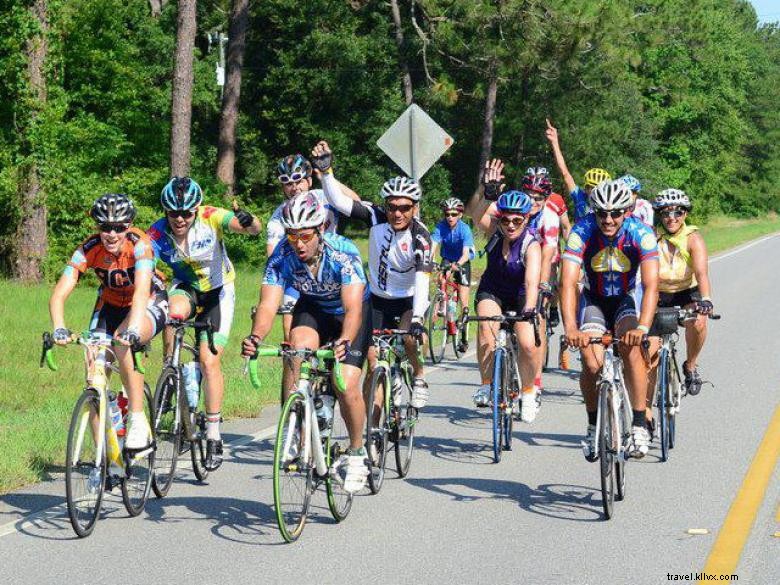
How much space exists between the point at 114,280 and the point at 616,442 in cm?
326

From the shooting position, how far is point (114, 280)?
8047 mm

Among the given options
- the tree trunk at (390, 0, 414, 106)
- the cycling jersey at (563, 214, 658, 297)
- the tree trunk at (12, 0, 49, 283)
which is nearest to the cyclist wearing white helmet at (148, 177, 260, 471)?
the cycling jersey at (563, 214, 658, 297)

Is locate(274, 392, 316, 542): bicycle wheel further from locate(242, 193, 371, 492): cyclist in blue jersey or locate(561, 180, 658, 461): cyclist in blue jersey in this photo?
locate(561, 180, 658, 461): cyclist in blue jersey

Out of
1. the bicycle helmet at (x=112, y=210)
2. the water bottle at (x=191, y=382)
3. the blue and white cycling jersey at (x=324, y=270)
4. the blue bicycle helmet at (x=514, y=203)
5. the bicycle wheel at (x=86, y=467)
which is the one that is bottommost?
the bicycle wheel at (x=86, y=467)

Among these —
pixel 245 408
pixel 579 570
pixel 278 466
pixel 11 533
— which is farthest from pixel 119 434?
pixel 245 408

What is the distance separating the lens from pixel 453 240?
15.9 m

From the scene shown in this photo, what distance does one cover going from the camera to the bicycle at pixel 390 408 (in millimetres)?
8352

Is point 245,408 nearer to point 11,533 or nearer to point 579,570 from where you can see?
point 11,533

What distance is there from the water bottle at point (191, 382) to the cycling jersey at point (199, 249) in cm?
63

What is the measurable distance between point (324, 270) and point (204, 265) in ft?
5.05

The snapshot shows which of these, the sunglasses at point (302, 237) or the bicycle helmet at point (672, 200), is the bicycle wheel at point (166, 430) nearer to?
the sunglasses at point (302, 237)

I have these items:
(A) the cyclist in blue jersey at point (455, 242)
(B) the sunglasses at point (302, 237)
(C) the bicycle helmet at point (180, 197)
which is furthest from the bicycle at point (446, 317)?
(B) the sunglasses at point (302, 237)

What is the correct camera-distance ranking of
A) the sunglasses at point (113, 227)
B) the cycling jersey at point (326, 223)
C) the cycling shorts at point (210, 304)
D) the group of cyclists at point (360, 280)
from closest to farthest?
the group of cyclists at point (360, 280)
the sunglasses at point (113, 227)
the cycling shorts at point (210, 304)
the cycling jersey at point (326, 223)

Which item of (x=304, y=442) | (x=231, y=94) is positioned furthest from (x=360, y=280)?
(x=231, y=94)
